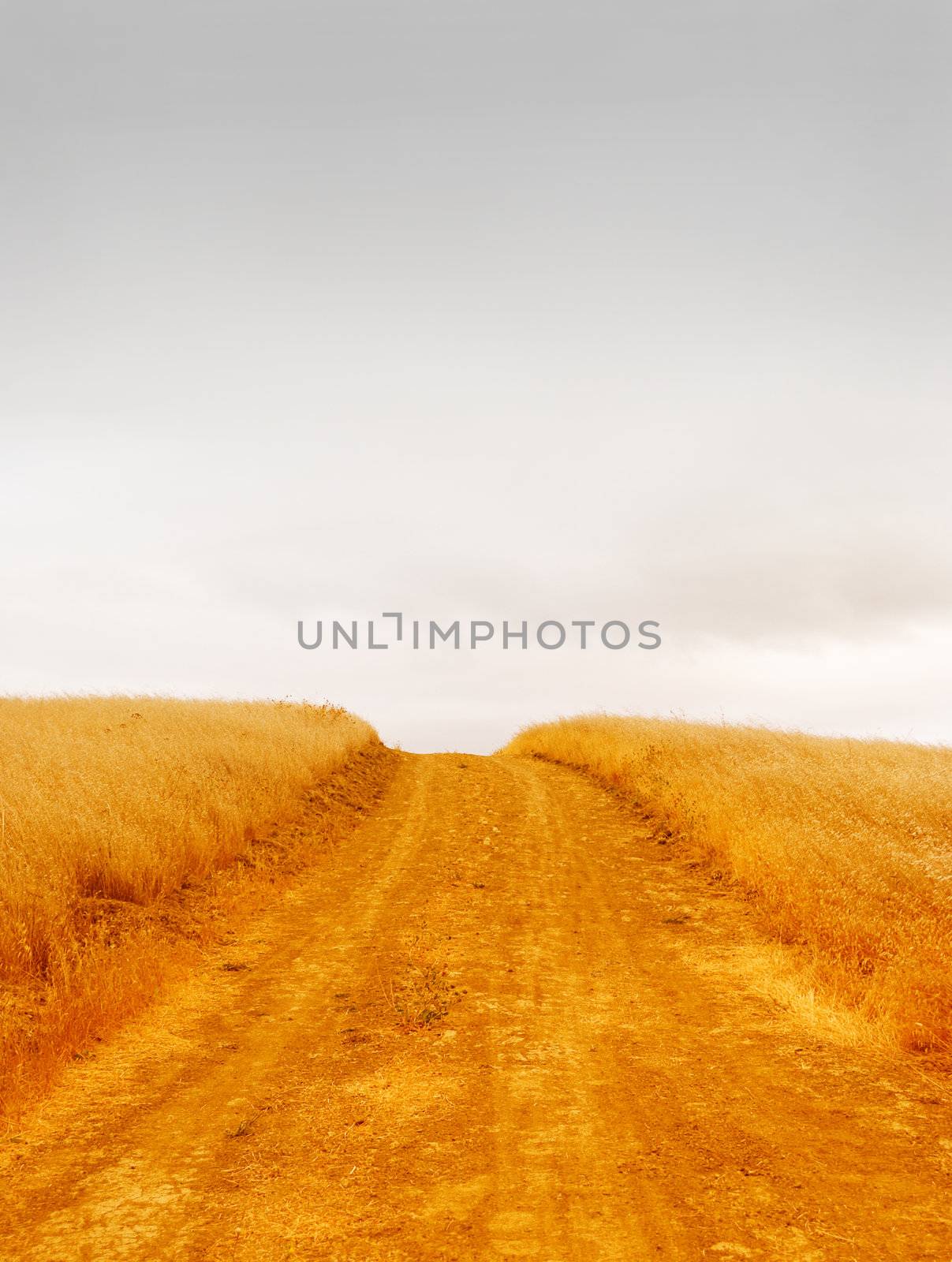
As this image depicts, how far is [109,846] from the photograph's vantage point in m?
8.63

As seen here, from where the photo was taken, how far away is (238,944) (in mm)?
8797

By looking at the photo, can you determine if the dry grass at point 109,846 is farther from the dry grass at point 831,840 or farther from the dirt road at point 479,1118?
the dry grass at point 831,840

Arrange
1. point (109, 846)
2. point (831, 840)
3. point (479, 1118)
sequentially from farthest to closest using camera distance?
1. point (831, 840)
2. point (109, 846)
3. point (479, 1118)

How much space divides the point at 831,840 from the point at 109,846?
8.67 meters

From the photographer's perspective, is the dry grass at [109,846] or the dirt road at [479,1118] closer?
the dirt road at [479,1118]

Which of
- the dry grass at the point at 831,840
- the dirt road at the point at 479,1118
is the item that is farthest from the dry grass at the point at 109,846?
the dry grass at the point at 831,840

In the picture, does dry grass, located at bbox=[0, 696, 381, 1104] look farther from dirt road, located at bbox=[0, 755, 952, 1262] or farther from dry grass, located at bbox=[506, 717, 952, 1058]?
Answer: dry grass, located at bbox=[506, 717, 952, 1058]

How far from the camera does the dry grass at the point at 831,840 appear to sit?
689 cm

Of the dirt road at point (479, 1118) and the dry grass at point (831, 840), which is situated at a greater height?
the dry grass at point (831, 840)

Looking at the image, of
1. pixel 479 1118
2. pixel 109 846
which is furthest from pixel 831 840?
pixel 109 846

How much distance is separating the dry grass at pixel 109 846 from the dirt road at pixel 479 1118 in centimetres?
47

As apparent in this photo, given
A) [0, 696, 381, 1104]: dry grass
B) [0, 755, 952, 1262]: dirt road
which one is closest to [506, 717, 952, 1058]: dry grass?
[0, 755, 952, 1262]: dirt road

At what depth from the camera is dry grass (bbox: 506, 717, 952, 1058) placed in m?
6.89

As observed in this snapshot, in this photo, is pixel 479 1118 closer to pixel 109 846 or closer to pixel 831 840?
pixel 109 846
